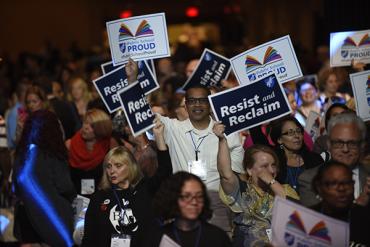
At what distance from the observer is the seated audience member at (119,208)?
304 inches

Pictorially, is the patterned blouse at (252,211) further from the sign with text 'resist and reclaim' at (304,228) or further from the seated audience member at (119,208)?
the sign with text 'resist and reclaim' at (304,228)

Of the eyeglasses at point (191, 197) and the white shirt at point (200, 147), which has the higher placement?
the white shirt at point (200, 147)

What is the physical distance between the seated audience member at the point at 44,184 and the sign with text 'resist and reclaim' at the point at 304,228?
3668mm

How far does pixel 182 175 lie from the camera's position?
657cm

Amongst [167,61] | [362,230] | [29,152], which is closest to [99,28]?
[167,61]

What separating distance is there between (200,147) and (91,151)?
2165mm

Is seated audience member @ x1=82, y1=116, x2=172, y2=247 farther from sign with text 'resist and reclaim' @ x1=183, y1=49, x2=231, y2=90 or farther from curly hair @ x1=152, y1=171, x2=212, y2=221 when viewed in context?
sign with text 'resist and reclaim' @ x1=183, y1=49, x2=231, y2=90

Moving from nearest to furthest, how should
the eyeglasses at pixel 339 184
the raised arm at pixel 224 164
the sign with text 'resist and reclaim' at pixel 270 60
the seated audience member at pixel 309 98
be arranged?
the eyeglasses at pixel 339 184 → the raised arm at pixel 224 164 → the sign with text 'resist and reclaim' at pixel 270 60 → the seated audience member at pixel 309 98

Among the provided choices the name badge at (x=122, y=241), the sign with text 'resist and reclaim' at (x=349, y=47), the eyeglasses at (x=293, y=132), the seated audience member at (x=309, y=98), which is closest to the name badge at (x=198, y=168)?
the eyeglasses at (x=293, y=132)

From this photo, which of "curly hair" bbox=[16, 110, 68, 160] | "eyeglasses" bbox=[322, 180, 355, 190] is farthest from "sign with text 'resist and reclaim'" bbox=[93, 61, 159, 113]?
"eyeglasses" bbox=[322, 180, 355, 190]

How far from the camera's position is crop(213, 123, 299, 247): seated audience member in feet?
24.8

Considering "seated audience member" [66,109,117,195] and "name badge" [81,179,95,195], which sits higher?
"seated audience member" [66,109,117,195]

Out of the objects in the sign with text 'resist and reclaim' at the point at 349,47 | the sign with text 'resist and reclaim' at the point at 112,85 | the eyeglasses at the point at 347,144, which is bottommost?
the eyeglasses at the point at 347,144

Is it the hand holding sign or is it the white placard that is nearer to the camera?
the white placard
